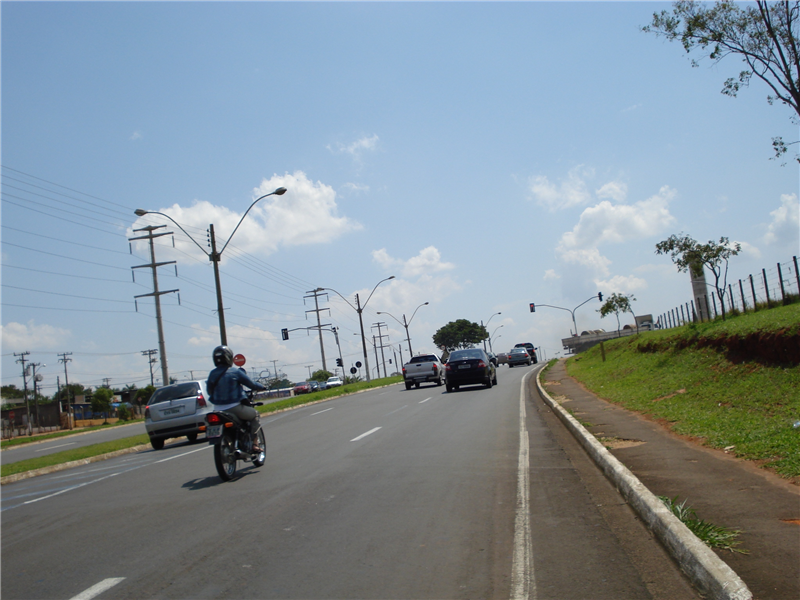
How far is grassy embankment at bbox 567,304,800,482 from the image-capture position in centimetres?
812

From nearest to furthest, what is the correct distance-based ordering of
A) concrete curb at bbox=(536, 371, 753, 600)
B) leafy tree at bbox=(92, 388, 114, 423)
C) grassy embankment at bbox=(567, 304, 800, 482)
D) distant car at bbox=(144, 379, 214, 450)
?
1. concrete curb at bbox=(536, 371, 753, 600)
2. grassy embankment at bbox=(567, 304, 800, 482)
3. distant car at bbox=(144, 379, 214, 450)
4. leafy tree at bbox=(92, 388, 114, 423)

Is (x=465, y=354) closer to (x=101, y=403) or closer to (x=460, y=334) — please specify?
(x=101, y=403)

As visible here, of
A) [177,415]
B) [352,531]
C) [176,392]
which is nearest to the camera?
[352,531]

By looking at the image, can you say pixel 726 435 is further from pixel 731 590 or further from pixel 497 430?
pixel 731 590

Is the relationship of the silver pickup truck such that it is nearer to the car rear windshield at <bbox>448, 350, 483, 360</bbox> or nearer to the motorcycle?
→ the car rear windshield at <bbox>448, 350, 483, 360</bbox>

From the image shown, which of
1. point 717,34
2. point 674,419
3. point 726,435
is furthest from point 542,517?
point 717,34

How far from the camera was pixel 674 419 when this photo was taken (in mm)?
11258

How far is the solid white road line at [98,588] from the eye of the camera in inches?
185

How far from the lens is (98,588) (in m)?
4.86

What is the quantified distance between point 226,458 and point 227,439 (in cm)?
26

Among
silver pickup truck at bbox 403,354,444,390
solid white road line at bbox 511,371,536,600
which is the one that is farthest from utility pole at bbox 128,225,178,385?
solid white road line at bbox 511,371,536,600

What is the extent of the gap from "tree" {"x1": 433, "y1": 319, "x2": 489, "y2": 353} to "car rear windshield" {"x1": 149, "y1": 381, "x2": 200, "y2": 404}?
11002 centimetres

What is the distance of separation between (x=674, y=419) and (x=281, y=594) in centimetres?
882

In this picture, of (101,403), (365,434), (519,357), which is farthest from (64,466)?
(101,403)
